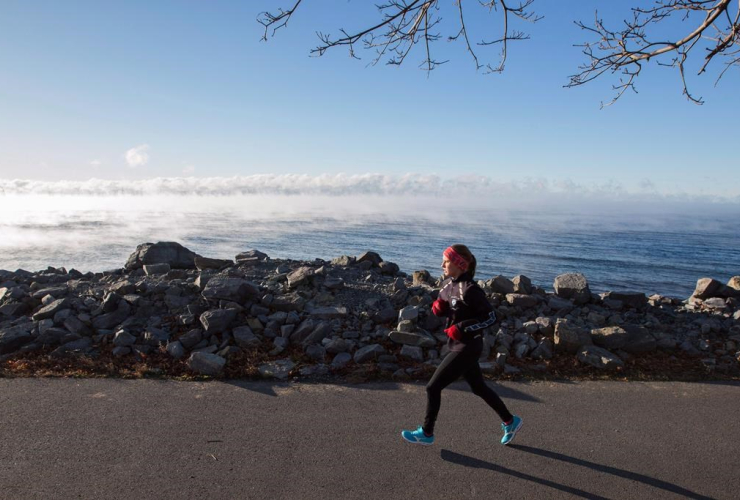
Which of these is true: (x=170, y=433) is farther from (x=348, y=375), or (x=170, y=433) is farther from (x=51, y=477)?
(x=348, y=375)

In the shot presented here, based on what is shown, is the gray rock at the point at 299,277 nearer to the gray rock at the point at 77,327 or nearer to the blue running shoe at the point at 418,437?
the gray rock at the point at 77,327

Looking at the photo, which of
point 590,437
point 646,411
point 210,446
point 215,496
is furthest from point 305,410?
point 646,411

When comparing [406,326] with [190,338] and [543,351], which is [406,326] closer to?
[543,351]

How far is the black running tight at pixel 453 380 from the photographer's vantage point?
14.1ft

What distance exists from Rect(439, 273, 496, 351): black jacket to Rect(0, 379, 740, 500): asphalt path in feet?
2.90

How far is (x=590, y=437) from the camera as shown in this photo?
4453 millimetres

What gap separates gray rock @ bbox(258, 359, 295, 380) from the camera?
5.81m

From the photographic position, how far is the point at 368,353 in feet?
20.7

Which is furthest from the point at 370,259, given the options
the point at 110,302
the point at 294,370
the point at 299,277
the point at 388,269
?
the point at 294,370

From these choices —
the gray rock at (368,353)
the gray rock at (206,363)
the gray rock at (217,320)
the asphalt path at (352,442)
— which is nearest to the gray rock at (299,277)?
the gray rock at (217,320)

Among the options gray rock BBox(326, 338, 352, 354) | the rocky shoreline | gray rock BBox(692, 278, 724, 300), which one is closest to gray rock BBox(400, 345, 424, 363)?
the rocky shoreline

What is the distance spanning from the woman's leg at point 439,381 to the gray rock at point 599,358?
2.69 meters

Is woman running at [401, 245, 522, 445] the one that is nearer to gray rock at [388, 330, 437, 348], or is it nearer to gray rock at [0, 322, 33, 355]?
gray rock at [388, 330, 437, 348]

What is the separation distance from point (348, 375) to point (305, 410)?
3.47 ft
